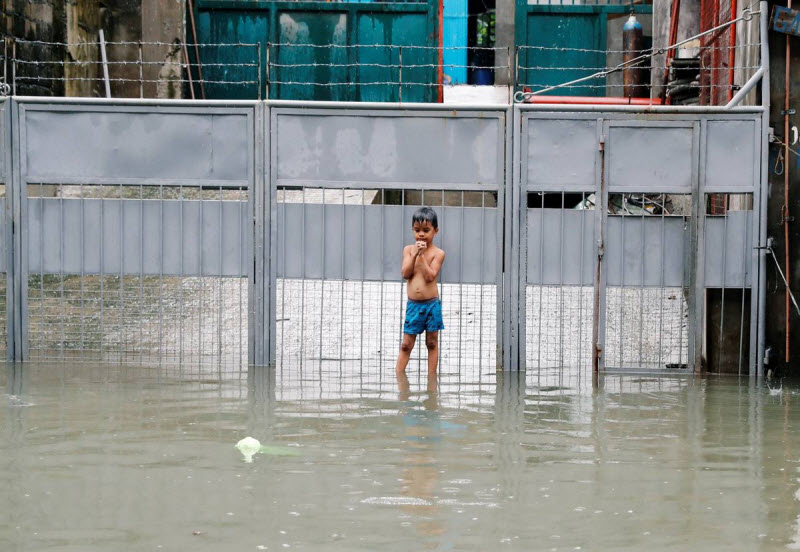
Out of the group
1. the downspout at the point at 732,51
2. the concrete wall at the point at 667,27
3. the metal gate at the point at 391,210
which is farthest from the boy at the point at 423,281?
the concrete wall at the point at 667,27

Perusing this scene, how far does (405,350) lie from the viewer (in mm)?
9914

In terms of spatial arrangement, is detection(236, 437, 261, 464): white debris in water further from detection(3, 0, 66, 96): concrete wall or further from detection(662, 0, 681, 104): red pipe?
detection(662, 0, 681, 104): red pipe

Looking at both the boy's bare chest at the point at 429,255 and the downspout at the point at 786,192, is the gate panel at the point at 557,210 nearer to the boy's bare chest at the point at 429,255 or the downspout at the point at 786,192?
the boy's bare chest at the point at 429,255

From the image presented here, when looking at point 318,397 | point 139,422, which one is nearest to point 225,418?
point 139,422

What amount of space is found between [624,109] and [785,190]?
65.3 inches

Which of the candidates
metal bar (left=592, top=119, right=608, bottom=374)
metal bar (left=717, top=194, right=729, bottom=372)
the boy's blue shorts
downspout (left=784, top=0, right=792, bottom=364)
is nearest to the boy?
the boy's blue shorts

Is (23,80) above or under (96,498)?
above

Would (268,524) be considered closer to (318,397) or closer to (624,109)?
(318,397)

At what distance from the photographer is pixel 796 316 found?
10.2 metres

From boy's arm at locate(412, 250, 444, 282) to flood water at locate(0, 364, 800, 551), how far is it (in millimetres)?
942

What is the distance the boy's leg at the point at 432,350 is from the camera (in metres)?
9.82

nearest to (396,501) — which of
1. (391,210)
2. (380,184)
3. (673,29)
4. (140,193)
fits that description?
(391,210)

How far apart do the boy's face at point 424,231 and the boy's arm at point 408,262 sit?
0.15 m

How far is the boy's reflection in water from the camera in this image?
5.14 metres
